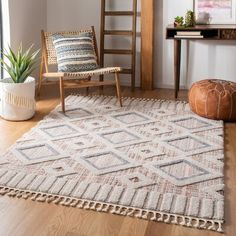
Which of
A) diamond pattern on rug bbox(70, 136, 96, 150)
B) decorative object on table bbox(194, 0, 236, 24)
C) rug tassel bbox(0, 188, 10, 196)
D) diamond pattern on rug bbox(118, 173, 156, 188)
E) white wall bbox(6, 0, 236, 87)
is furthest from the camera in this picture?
white wall bbox(6, 0, 236, 87)

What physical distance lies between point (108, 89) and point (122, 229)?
116 inches

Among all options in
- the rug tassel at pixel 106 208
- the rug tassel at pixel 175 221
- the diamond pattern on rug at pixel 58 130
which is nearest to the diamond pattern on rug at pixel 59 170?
the rug tassel at pixel 106 208

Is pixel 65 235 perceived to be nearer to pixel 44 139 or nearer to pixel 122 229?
pixel 122 229

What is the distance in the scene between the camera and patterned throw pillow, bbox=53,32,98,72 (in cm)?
Result: 417

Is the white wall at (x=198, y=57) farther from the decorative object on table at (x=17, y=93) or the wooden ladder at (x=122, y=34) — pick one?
the decorative object on table at (x=17, y=93)

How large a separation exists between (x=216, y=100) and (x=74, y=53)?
1502mm

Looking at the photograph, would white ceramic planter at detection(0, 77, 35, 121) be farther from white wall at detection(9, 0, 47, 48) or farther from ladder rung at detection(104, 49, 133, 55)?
ladder rung at detection(104, 49, 133, 55)

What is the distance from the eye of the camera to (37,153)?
9.78 ft

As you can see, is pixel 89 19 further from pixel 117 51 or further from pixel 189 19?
pixel 189 19

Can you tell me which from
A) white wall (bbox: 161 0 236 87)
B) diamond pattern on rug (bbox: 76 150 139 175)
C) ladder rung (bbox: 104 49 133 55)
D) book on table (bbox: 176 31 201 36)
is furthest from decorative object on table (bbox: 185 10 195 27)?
diamond pattern on rug (bbox: 76 150 139 175)

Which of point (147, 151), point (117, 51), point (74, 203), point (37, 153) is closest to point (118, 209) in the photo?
point (74, 203)

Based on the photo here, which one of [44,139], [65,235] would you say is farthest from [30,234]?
[44,139]

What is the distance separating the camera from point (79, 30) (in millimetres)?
4961

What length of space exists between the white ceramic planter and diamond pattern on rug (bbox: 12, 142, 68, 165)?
2.11 ft
